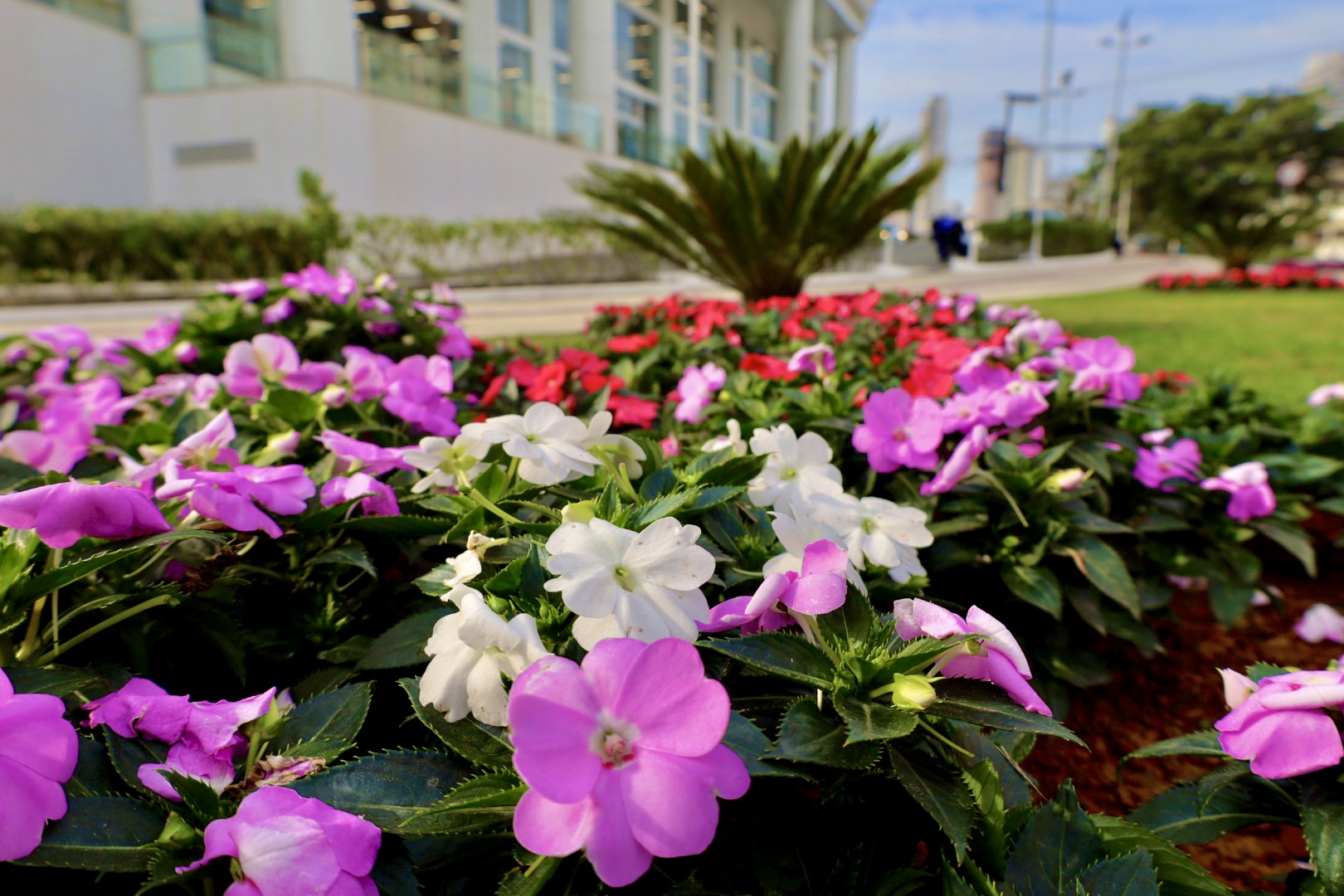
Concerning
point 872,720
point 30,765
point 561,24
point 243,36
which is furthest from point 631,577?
point 561,24

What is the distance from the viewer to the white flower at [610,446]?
896mm

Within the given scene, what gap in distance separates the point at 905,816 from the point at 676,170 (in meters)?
5.39

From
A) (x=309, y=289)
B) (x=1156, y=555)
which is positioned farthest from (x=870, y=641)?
(x=309, y=289)

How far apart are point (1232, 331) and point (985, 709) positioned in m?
8.92

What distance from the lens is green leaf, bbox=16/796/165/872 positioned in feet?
1.68

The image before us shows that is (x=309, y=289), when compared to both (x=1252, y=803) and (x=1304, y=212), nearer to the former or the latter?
(x=1252, y=803)

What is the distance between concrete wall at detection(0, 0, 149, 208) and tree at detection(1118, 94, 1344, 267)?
37.5 meters

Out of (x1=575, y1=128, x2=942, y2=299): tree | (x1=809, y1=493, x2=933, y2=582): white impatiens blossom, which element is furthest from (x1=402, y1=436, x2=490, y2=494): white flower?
(x1=575, y1=128, x2=942, y2=299): tree

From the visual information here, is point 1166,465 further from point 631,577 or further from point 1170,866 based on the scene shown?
point 631,577

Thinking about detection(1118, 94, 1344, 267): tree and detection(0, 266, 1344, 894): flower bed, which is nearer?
detection(0, 266, 1344, 894): flower bed

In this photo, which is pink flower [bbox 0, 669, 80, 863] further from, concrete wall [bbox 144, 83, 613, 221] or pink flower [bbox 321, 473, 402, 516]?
concrete wall [bbox 144, 83, 613, 221]

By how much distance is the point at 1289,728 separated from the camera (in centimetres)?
69

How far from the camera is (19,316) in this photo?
6898 mm

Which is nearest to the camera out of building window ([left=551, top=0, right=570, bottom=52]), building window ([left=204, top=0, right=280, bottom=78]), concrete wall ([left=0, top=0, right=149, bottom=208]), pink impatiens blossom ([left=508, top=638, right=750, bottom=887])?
pink impatiens blossom ([left=508, top=638, right=750, bottom=887])
